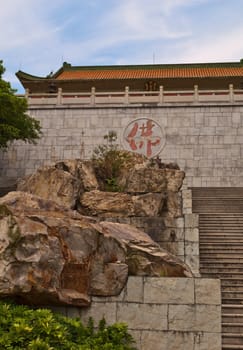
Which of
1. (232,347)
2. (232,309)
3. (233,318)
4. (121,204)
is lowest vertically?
(232,347)

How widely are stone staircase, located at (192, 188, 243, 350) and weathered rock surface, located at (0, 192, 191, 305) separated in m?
1.01

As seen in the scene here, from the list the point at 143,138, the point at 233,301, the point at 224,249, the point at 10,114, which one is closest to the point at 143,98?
the point at 143,138

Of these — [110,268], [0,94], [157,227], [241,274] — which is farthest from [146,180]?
[0,94]

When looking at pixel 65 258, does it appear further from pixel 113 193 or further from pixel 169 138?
pixel 169 138

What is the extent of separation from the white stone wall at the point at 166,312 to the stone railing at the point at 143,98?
14873mm

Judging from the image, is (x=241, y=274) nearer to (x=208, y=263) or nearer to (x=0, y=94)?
(x=208, y=263)

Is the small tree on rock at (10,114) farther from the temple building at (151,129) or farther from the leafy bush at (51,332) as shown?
the leafy bush at (51,332)

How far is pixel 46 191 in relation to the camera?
11539 mm

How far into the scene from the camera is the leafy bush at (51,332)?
5680 millimetres

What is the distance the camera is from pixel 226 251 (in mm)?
9945

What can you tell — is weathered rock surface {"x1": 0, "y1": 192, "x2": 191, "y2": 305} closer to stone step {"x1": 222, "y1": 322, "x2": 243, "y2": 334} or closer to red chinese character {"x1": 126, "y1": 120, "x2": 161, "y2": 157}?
stone step {"x1": 222, "y1": 322, "x2": 243, "y2": 334}

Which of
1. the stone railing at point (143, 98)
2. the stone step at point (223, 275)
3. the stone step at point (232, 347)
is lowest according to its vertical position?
the stone step at point (232, 347)

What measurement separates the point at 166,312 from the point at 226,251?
3520 millimetres

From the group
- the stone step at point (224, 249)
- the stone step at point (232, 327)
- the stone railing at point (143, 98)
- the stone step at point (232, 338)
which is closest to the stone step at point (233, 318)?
the stone step at point (232, 327)
